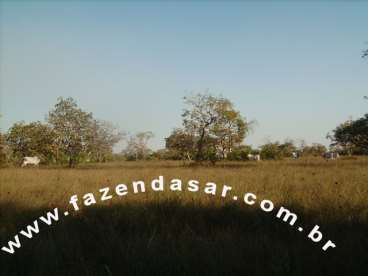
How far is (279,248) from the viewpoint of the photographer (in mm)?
3223

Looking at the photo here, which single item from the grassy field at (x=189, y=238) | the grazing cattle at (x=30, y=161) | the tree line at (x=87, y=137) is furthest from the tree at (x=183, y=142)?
the grassy field at (x=189, y=238)

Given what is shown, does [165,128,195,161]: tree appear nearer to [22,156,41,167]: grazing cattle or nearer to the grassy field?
[22,156,41,167]: grazing cattle

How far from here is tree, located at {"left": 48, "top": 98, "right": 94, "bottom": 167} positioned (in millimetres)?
32941

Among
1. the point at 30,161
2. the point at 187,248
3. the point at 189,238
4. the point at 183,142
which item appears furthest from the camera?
the point at 30,161

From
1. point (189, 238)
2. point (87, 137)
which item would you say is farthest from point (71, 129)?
point (189, 238)

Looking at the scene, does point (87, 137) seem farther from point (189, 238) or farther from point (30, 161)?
point (189, 238)

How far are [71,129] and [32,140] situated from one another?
24.2ft

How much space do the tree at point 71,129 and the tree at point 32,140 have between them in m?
0.95

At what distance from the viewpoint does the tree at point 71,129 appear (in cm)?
3294

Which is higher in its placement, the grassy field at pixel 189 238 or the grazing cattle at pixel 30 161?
the grassy field at pixel 189 238

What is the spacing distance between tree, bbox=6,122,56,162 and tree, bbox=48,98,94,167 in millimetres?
946

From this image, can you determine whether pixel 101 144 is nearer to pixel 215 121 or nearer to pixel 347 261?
pixel 215 121

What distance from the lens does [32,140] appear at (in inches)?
1497

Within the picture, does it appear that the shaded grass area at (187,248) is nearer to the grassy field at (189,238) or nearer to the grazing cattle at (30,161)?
the grassy field at (189,238)
